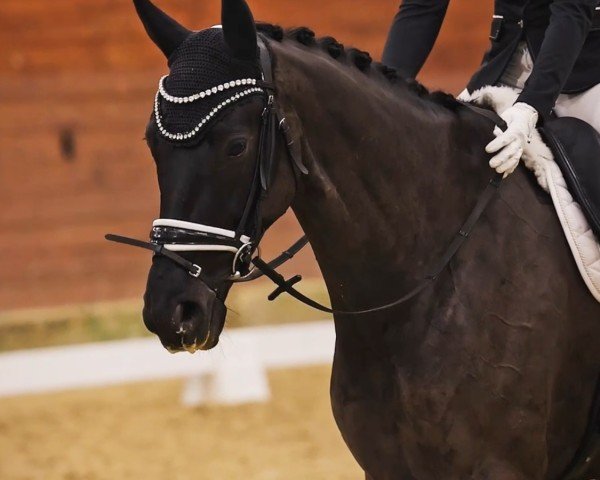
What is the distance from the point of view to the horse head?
91.3 inches

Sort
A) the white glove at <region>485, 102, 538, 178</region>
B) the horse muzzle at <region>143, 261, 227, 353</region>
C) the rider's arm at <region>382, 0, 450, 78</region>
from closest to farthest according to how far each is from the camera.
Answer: the horse muzzle at <region>143, 261, 227, 353</region> → the white glove at <region>485, 102, 538, 178</region> → the rider's arm at <region>382, 0, 450, 78</region>

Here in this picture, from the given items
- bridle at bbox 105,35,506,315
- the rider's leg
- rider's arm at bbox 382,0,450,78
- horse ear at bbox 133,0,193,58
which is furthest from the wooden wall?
bridle at bbox 105,35,506,315

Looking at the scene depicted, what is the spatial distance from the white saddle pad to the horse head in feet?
2.28

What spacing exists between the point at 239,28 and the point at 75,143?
520cm

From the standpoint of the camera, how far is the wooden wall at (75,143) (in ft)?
23.9

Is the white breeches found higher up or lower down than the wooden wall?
higher up

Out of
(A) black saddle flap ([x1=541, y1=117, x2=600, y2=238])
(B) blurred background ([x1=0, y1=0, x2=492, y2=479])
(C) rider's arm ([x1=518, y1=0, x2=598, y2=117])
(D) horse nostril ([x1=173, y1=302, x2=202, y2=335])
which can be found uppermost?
(C) rider's arm ([x1=518, y1=0, x2=598, y2=117])

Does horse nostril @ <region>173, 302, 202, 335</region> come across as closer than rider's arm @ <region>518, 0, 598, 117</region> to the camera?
Yes

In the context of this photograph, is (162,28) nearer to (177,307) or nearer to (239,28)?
(239,28)

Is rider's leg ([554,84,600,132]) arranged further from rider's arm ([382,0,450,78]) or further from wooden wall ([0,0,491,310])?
wooden wall ([0,0,491,310])

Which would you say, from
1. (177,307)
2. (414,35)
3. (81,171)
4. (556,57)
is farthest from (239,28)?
(81,171)

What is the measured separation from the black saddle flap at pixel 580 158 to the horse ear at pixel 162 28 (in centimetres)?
92

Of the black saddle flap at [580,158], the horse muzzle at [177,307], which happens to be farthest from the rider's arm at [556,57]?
the horse muzzle at [177,307]

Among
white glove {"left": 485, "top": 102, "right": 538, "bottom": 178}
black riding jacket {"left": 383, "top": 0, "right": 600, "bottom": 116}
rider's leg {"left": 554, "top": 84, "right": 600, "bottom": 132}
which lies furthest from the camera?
rider's leg {"left": 554, "top": 84, "right": 600, "bottom": 132}
